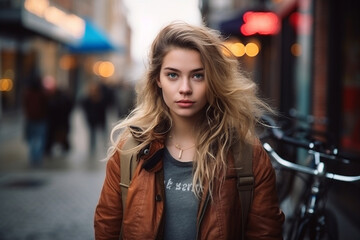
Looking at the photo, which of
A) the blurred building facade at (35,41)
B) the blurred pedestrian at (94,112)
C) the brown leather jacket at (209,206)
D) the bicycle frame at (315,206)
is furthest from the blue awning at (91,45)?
the brown leather jacket at (209,206)

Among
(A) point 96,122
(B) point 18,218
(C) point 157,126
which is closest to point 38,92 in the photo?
(A) point 96,122

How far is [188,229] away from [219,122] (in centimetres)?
55

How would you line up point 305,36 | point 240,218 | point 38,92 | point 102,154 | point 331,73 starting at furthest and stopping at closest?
point 102,154, point 38,92, point 305,36, point 331,73, point 240,218

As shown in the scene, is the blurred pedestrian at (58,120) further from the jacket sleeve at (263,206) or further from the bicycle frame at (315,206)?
the jacket sleeve at (263,206)

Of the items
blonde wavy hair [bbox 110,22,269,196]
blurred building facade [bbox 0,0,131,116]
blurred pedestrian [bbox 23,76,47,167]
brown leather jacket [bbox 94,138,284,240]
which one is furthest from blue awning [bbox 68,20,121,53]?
brown leather jacket [bbox 94,138,284,240]

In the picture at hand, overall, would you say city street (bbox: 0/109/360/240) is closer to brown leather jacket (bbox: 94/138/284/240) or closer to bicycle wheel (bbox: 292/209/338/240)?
bicycle wheel (bbox: 292/209/338/240)

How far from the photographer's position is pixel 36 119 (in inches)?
443

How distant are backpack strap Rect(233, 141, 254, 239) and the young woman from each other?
3cm

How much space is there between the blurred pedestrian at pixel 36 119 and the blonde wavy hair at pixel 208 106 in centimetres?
899

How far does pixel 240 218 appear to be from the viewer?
7.54ft

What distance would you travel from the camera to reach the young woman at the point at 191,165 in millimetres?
2264

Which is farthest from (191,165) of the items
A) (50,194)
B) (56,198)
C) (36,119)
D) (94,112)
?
(94,112)

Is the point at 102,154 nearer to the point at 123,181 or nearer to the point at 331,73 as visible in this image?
the point at 331,73

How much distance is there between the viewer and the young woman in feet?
7.43
